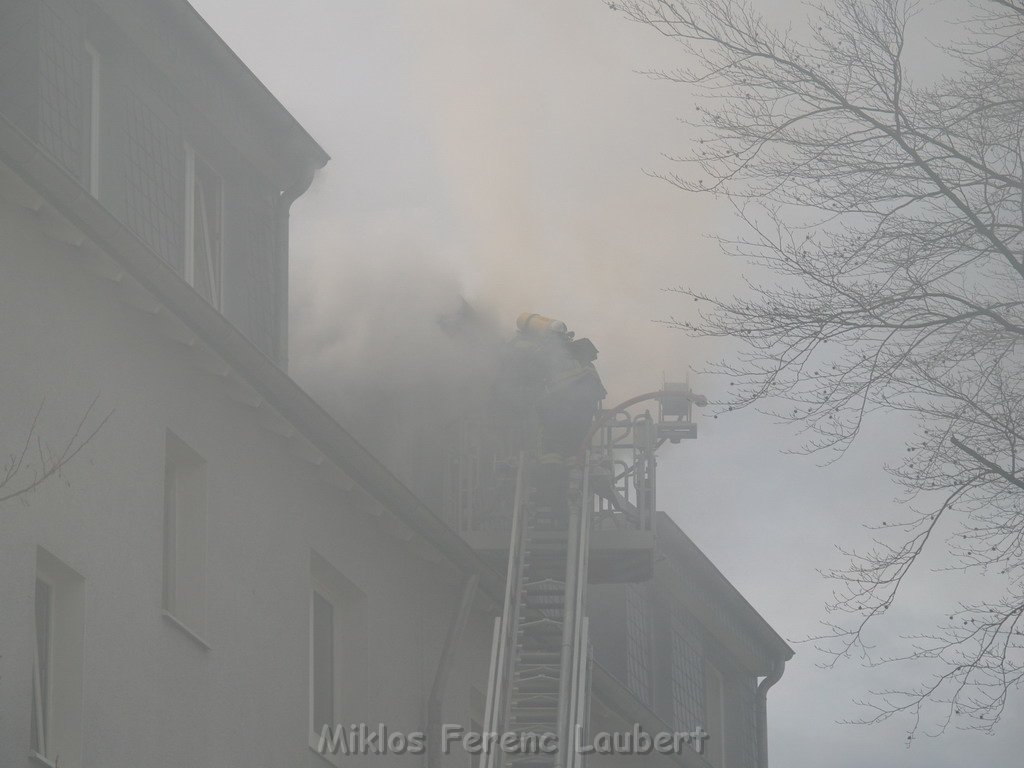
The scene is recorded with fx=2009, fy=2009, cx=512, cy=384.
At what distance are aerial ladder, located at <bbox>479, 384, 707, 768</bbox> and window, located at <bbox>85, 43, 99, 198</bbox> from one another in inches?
170

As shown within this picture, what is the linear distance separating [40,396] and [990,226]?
4.81 m

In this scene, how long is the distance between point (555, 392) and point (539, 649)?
2.88m

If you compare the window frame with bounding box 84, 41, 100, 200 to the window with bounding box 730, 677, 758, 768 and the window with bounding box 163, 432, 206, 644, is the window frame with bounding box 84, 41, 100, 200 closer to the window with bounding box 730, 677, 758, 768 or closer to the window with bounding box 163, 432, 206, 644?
the window with bounding box 163, 432, 206, 644

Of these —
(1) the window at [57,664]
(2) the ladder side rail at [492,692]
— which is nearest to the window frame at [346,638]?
(2) the ladder side rail at [492,692]

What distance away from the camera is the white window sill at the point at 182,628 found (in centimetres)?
1078

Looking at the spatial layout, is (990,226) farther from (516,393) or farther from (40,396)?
(516,393)

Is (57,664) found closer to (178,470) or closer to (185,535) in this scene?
(185,535)

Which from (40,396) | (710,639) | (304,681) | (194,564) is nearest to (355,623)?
(304,681)

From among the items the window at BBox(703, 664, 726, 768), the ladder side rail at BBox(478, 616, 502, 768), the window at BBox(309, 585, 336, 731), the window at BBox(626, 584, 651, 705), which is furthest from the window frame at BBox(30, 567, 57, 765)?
the window at BBox(703, 664, 726, 768)

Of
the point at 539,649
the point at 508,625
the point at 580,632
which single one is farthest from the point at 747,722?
the point at 580,632

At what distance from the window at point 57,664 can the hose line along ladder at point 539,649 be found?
13.6 feet

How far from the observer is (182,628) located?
1093cm

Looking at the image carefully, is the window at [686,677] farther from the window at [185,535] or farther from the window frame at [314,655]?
the window at [185,535]

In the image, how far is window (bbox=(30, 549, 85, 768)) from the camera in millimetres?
9523
